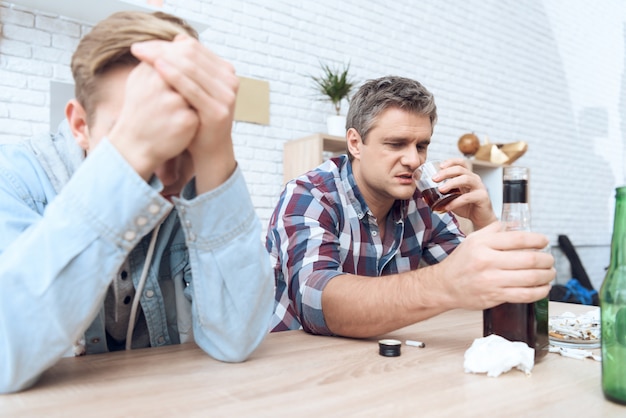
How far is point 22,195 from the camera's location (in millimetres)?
780

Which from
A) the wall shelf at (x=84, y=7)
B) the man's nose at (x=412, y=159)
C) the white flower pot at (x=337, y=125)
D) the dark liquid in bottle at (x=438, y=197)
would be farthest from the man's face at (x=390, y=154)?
the white flower pot at (x=337, y=125)

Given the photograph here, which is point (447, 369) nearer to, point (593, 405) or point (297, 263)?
point (593, 405)

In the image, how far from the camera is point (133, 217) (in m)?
0.64

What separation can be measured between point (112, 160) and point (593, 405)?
633mm

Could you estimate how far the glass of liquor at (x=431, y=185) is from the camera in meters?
1.22

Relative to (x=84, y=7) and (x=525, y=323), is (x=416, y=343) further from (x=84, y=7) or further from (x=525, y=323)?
(x=84, y=7)

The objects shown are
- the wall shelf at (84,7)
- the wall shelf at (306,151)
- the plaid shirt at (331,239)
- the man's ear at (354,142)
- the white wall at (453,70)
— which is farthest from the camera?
the wall shelf at (306,151)

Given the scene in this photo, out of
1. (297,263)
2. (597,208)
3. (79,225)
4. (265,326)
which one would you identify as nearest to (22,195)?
(79,225)

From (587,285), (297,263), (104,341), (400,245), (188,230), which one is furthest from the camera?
(587,285)

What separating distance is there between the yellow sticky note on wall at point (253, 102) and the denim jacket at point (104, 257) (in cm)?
215

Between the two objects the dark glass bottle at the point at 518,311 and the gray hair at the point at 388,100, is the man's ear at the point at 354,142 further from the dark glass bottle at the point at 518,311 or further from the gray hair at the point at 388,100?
the dark glass bottle at the point at 518,311

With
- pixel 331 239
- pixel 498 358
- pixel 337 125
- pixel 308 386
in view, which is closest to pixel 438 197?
pixel 331 239

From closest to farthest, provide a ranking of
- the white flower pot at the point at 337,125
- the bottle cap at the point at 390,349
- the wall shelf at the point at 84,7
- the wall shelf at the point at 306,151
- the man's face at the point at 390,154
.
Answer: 1. the bottle cap at the point at 390,349
2. the man's face at the point at 390,154
3. the wall shelf at the point at 84,7
4. the wall shelf at the point at 306,151
5. the white flower pot at the point at 337,125

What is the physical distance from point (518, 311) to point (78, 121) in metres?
0.75
